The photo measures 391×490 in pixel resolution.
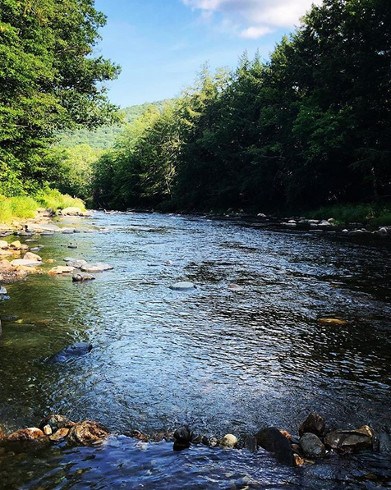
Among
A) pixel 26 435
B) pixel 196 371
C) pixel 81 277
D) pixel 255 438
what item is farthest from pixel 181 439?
pixel 81 277

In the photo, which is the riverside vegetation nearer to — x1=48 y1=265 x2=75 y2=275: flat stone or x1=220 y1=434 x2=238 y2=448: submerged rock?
x1=48 y1=265 x2=75 y2=275: flat stone

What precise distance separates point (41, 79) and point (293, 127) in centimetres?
1800

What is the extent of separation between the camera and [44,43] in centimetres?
2094

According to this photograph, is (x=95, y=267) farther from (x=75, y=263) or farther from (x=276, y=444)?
(x=276, y=444)

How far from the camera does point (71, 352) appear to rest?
5.38 meters

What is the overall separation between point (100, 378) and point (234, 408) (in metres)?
1.61

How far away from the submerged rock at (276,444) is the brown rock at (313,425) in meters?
0.30

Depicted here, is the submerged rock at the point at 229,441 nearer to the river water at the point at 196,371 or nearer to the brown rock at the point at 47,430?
the river water at the point at 196,371

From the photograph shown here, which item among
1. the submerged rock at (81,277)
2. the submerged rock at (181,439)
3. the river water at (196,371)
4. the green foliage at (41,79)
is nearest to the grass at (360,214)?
the river water at (196,371)

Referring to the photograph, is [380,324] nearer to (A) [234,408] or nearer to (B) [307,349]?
(B) [307,349]

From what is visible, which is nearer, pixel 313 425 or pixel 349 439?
pixel 349 439

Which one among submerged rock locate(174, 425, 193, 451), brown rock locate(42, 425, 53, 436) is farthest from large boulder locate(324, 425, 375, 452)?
brown rock locate(42, 425, 53, 436)

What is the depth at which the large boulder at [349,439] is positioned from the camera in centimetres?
336

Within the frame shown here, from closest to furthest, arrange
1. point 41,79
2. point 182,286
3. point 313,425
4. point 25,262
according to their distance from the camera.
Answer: point 313,425 → point 182,286 → point 25,262 → point 41,79
